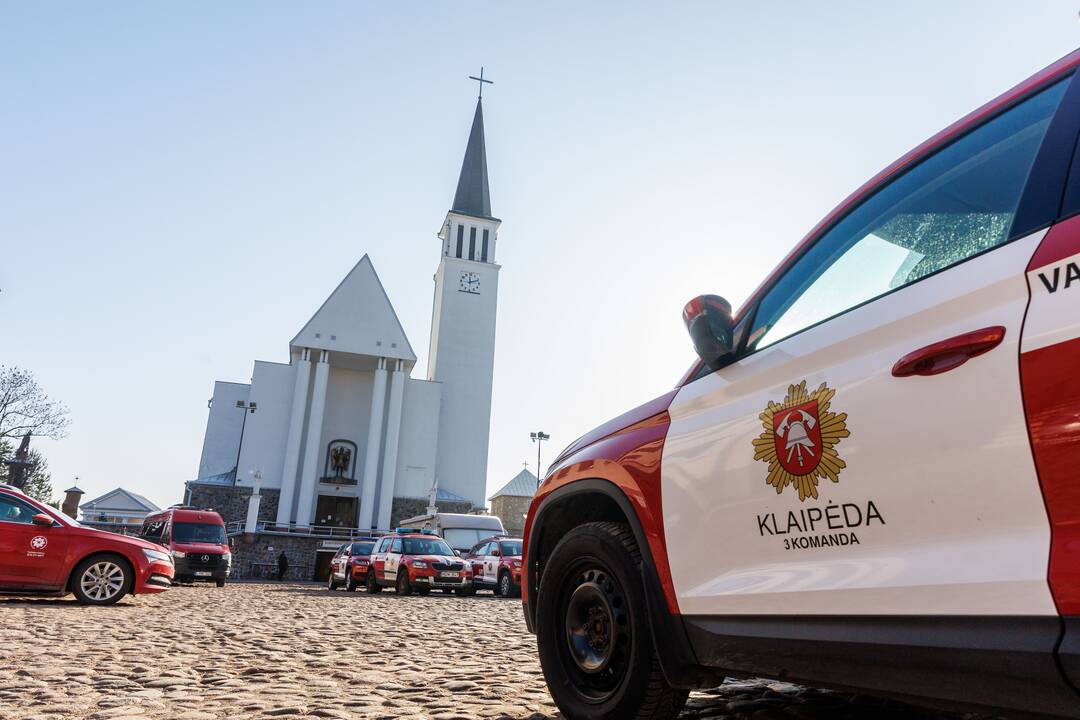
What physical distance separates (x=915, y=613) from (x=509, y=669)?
3932 mm

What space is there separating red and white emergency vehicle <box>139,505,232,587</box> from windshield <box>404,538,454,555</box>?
4.89 metres

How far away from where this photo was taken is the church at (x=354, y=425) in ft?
169

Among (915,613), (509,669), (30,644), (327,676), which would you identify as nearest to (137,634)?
(30,644)

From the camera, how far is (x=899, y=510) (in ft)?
6.77

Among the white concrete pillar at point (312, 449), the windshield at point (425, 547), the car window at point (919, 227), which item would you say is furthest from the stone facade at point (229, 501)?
the car window at point (919, 227)

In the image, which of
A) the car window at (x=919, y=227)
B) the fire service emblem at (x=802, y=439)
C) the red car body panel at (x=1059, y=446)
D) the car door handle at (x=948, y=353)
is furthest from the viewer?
the fire service emblem at (x=802, y=439)

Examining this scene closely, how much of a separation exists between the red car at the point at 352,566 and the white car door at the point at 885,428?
2045 cm

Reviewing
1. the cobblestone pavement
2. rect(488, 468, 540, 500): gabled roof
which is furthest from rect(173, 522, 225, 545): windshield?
rect(488, 468, 540, 500): gabled roof

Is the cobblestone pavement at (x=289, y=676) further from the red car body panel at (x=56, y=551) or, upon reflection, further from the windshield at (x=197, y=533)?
the windshield at (x=197, y=533)

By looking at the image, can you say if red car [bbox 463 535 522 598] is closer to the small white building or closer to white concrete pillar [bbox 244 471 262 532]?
white concrete pillar [bbox 244 471 262 532]

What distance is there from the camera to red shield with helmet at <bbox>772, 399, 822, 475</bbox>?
2.35m

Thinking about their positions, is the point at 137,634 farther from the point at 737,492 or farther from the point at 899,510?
the point at 899,510

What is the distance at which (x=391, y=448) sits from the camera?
2088 inches

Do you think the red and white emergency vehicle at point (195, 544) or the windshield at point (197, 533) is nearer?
the red and white emergency vehicle at point (195, 544)
